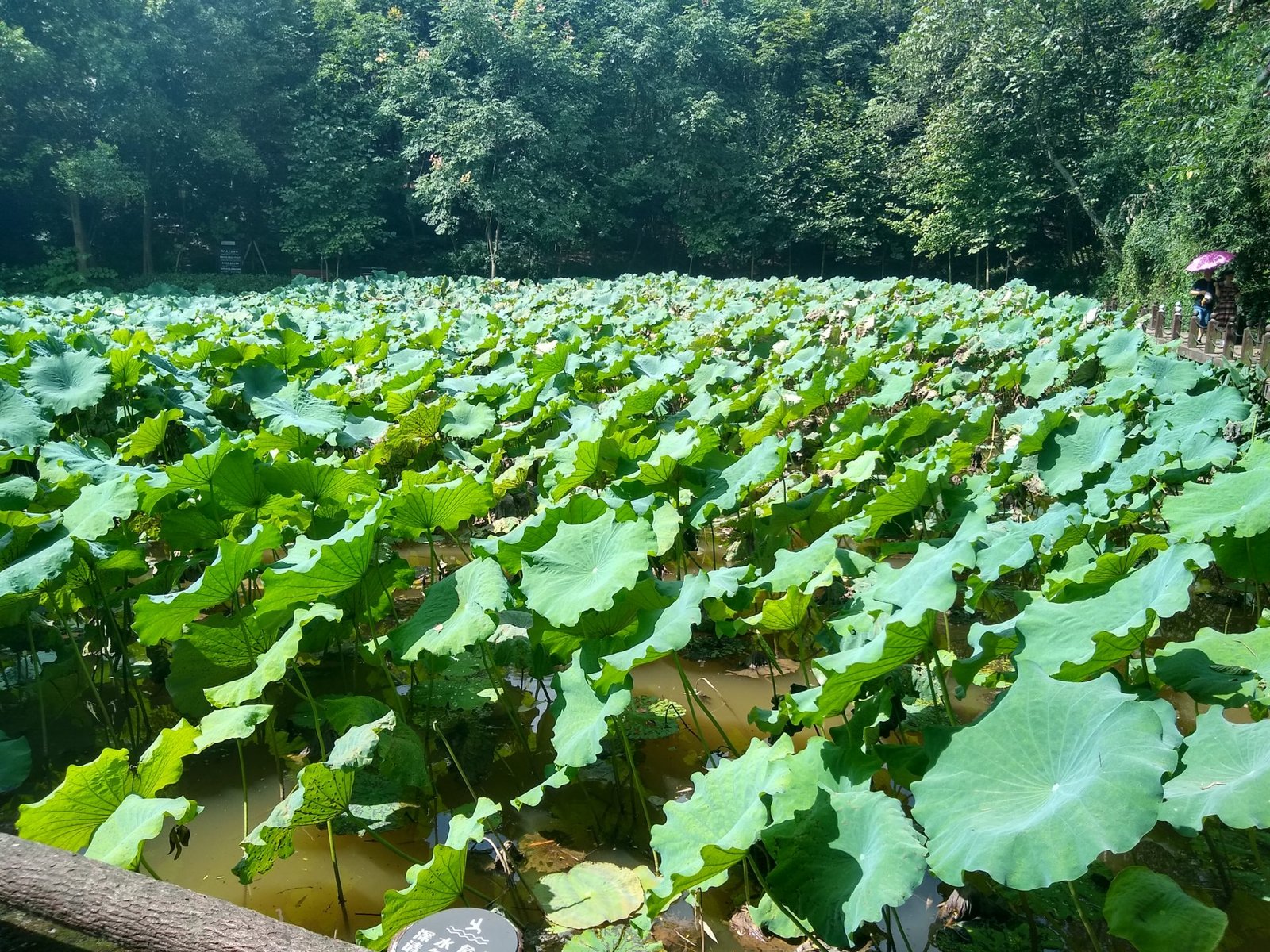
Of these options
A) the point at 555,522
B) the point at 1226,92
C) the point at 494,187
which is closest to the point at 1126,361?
the point at 555,522

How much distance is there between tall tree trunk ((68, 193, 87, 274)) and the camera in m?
21.4

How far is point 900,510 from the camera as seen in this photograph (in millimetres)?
2594

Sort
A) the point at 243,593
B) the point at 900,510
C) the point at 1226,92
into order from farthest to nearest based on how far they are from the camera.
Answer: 1. the point at 1226,92
2. the point at 243,593
3. the point at 900,510

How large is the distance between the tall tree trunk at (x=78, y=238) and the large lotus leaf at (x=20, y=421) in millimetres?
21222

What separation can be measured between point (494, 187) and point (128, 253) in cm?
1059

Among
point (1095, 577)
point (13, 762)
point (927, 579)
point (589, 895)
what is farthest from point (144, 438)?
point (1095, 577)

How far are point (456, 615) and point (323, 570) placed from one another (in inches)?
12.0

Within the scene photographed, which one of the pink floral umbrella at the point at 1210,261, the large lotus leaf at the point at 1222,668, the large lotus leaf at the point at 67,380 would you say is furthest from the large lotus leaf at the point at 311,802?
the pink floral umbrella at the point at 1210,261

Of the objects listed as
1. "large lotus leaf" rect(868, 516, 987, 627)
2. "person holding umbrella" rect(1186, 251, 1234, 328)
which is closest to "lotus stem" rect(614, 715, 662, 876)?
"large lotus leaf" rect(868, 516, 987, 627)

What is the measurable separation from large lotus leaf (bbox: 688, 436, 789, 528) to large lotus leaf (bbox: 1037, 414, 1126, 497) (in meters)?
0.92

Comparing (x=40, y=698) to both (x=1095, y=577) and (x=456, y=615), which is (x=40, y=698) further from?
(x=1095, y=577)

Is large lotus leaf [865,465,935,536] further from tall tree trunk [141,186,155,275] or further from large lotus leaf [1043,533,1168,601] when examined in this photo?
tall tree trunk [141,186,155,275]

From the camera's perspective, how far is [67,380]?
3.88m

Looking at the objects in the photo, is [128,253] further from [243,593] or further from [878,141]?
[243,593]
